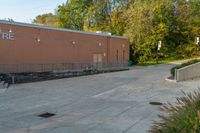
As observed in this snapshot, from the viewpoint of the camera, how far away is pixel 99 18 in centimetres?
5078

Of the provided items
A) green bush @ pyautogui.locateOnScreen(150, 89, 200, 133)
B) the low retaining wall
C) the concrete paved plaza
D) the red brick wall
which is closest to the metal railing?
the red brick wall

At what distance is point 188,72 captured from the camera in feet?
69.1

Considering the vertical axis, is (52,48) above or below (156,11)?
below

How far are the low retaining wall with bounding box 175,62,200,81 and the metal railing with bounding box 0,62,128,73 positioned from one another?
11028 mm

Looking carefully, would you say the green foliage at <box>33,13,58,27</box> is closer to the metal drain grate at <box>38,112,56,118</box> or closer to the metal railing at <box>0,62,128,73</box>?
the metal railing at <box>0,62,128,73</box>

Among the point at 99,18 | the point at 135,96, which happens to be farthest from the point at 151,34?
the point at 135,96

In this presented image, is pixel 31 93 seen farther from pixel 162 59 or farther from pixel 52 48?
pixel 162 59

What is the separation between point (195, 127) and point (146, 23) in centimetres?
4029

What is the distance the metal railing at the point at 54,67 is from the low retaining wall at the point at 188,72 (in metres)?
11.0

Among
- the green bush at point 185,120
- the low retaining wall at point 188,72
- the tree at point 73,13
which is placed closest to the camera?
the green bush at point 185,120

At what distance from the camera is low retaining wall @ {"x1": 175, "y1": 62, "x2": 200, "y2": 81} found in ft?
65.8

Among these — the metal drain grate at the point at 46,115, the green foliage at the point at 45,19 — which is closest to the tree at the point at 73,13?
the green foliage at the point at 45,19

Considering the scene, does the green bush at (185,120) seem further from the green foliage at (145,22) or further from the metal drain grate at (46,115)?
the green foliage at (145,22)

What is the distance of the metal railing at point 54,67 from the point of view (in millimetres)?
21747
